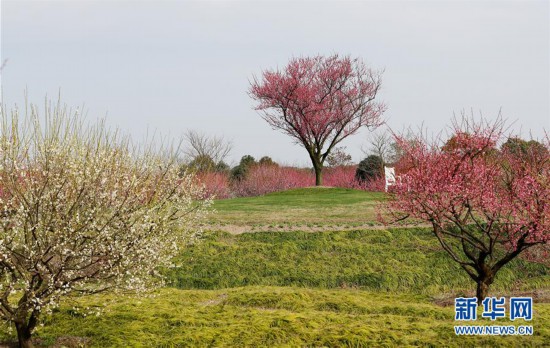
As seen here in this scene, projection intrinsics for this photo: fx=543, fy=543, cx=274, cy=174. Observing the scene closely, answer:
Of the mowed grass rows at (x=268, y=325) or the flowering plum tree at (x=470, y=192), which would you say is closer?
the mowed grass rows at (x=268, y=325)

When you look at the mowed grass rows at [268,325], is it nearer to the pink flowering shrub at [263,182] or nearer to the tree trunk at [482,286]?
the tree trunk at [482,286]

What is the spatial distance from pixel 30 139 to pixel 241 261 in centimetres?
801

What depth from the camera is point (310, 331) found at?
27.9 ft

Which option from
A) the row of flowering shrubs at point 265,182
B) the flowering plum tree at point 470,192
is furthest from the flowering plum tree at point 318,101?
the flowering plum tree at point 470,192

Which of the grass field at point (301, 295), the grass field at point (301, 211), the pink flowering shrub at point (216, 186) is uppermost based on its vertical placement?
the pink flowering shrub at point (216, 186)

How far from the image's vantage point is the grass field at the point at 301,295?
8422mm

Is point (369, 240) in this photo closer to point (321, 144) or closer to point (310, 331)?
point (310, 331)

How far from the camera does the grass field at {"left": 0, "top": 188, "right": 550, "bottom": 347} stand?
→ 8.42m

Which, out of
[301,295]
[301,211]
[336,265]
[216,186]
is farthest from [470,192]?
[216,186]

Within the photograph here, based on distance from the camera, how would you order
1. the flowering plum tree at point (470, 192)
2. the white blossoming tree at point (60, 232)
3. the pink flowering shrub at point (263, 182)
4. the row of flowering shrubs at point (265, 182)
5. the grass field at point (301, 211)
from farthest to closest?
the pink flowering shrub at point (263, 182) < the row of flowering shrubs at point (265, 182) < the grass field at point (301, 211) < the flowering plum tree at point (470, 192) < the white blossoming tree at point (60, 232)

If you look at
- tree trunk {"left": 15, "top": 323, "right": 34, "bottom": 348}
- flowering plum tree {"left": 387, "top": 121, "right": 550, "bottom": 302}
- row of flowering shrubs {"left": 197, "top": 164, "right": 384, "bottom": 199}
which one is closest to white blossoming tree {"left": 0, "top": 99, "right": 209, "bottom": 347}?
tree trunk {"left": 15, "top": 323, "right": 34, "bottom": 348}

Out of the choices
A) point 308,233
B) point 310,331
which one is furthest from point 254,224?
point 310,331

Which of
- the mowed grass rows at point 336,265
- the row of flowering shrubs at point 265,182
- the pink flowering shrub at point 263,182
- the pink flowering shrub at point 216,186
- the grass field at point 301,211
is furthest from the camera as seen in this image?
the pink flowering shrub at point 263,182

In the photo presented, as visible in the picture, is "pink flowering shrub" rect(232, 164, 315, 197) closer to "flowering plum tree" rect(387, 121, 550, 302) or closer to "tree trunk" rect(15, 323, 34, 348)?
"flowering plum tree" rect(387, 121, 550, 302)
